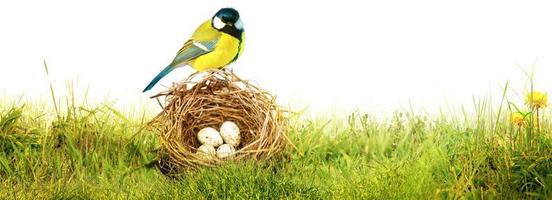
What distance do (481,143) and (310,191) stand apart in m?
0.93

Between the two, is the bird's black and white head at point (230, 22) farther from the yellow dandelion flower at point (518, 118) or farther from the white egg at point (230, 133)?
the yellow dandelion flower at point (518, 118)

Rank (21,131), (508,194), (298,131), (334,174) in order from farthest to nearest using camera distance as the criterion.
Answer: (298,131)
(21,131)
(334,174)
(508,194)

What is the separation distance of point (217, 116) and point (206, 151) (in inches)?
13.7

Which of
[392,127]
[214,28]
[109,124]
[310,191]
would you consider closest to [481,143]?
[310,191]

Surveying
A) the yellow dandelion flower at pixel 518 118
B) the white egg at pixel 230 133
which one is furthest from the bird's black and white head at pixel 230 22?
the yellow dandelion flower at pixel 518 118

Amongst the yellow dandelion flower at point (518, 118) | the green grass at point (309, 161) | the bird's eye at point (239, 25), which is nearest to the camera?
the green grass at point (309, 161)

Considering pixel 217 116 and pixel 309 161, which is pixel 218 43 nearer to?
pixel 217 116

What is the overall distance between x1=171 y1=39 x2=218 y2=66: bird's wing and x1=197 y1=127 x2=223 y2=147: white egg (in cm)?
48

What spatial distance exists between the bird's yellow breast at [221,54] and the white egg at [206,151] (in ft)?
1.70

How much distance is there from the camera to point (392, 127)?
301 inches

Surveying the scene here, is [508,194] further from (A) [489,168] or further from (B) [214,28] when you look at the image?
(B) [214,28]

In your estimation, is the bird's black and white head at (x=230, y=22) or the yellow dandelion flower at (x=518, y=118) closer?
the yellow dandelion flower at (x=518, y=118)

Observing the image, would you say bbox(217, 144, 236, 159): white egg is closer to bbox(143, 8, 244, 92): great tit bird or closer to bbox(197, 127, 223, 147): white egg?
bbox(197, 127, 223, 147): white egg

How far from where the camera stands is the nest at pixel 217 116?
6.31 meters
